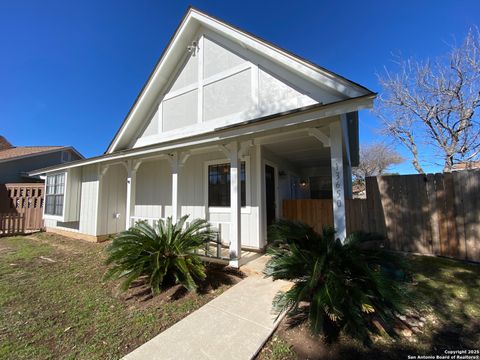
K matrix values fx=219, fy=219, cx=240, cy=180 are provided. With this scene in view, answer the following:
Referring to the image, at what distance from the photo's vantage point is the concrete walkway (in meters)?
2.31

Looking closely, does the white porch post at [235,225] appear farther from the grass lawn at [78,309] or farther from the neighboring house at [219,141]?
the grass lawn at [78,309]

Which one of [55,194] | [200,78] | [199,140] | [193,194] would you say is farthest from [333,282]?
[55,194]

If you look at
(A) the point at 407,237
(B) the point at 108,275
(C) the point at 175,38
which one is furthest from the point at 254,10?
(B) the point at 108,275

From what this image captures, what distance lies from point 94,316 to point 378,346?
3669mm

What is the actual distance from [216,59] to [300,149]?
3.68 meters

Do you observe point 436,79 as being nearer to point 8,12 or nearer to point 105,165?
point 105,165

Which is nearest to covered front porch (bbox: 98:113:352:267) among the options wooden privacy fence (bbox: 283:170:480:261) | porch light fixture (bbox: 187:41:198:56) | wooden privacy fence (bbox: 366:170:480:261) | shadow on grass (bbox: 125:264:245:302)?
shadow on grass (bbox: 125:264:245:302)

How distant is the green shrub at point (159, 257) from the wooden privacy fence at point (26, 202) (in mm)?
9610

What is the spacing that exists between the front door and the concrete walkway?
308cm

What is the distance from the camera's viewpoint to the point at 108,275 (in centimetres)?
374

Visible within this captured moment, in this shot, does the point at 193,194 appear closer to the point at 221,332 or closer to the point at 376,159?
the point at 221,332

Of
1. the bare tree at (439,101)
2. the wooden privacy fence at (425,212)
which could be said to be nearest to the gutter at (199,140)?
the wooden privacy fence at (425,212)

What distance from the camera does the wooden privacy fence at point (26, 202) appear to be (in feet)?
34.2

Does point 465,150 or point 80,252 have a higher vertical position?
point 465,150
